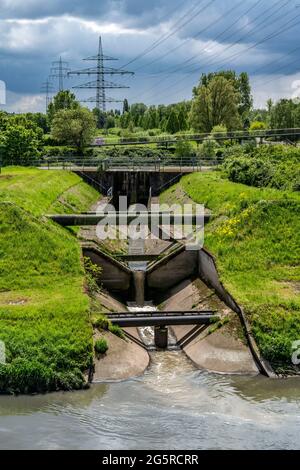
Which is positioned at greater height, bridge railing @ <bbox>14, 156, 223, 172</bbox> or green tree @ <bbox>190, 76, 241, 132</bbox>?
green tree @ <bbox>190, 76, 241, 132</bbox>

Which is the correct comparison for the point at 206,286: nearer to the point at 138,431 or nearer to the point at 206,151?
the point at 138,431

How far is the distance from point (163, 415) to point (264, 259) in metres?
12.9

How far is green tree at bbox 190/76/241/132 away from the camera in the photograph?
319 feet

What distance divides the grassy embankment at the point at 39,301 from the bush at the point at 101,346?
1.35 feet

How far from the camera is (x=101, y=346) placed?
834 inches

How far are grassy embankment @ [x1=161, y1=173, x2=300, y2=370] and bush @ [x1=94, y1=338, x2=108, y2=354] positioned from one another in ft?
18.0

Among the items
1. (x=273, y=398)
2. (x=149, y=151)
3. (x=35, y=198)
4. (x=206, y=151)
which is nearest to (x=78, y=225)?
(x=35, y=198)

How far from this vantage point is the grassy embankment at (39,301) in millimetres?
19344

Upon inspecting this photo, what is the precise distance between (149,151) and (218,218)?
174 ft

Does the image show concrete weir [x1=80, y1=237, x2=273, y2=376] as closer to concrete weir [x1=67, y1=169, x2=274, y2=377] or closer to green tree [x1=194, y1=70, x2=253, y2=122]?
concrete weir [x1=67, y1=169, x2=274, y2=377]

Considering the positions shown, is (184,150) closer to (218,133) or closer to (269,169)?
(218,133)

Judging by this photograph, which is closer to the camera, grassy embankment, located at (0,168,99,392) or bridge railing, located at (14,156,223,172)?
grassy embankment, located at (0,168,99,392)

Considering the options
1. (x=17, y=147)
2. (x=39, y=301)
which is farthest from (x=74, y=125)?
(x=39, y=301)

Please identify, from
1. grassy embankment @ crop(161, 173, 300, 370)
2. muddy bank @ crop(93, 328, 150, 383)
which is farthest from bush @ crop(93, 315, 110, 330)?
grassy embankment @ crop(161, 173, 300, 370)
